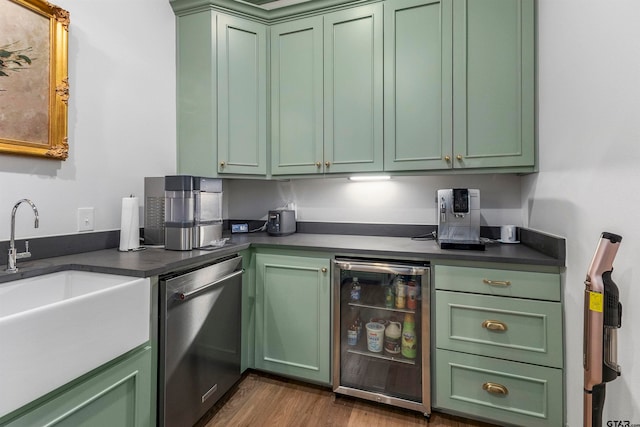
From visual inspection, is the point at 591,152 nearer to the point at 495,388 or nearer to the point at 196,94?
the point at 495,388

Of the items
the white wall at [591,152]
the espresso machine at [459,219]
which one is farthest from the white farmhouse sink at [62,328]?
the white wall at [591,152]

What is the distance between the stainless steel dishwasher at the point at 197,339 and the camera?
1.30 m

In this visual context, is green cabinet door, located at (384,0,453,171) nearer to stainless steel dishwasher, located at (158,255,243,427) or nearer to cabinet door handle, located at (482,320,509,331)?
cabinet door handle, located at (482,320,509,331)

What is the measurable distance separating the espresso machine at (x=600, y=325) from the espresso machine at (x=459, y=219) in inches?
31.9

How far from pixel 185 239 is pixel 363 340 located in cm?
120

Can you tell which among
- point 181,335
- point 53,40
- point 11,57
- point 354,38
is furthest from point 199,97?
point 181,335

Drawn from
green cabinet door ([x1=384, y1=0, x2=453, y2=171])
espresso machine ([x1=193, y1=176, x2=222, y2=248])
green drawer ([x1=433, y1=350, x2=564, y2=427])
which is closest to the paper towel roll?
espresso machine ([x1=193, y1=176, x2=222, y2=248])

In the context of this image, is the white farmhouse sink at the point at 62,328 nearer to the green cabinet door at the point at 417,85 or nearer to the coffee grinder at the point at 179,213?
the coffee grinder at the point at 179,213

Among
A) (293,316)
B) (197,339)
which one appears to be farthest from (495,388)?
(197,339)

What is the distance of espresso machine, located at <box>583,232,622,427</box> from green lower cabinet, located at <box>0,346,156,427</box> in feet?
4.85

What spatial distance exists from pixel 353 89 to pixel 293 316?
4.94ft

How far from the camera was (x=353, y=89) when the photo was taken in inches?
79.2

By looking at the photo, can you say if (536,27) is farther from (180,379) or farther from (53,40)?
(180,379)

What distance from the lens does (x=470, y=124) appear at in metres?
1.79
